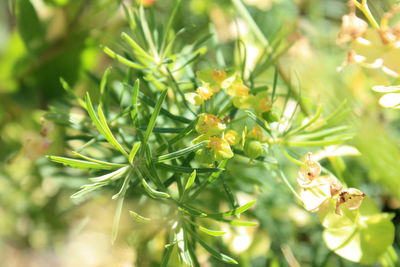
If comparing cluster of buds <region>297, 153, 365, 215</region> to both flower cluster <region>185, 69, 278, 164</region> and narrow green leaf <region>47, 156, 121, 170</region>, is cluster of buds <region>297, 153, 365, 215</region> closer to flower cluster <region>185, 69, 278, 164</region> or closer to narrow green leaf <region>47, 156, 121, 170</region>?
flower cluster <region>185, 69, 278, 164</region>

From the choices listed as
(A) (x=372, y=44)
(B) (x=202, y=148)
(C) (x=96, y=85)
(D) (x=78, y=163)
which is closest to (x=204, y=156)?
(B) (x=202, y=148)

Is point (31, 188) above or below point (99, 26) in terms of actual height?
below

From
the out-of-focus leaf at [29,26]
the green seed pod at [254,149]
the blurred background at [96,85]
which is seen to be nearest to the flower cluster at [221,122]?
the green seed pod at [254,149]

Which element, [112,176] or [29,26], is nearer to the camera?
[112,176]

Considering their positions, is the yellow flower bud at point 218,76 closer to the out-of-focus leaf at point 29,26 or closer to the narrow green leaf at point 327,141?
the narrow green leaf at point 327,141

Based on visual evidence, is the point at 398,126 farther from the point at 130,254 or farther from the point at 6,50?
the point at 6,50

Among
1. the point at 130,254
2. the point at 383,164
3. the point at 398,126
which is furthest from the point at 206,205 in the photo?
the point at 398,126

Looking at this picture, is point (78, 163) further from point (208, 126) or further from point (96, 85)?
point (96, 85)
